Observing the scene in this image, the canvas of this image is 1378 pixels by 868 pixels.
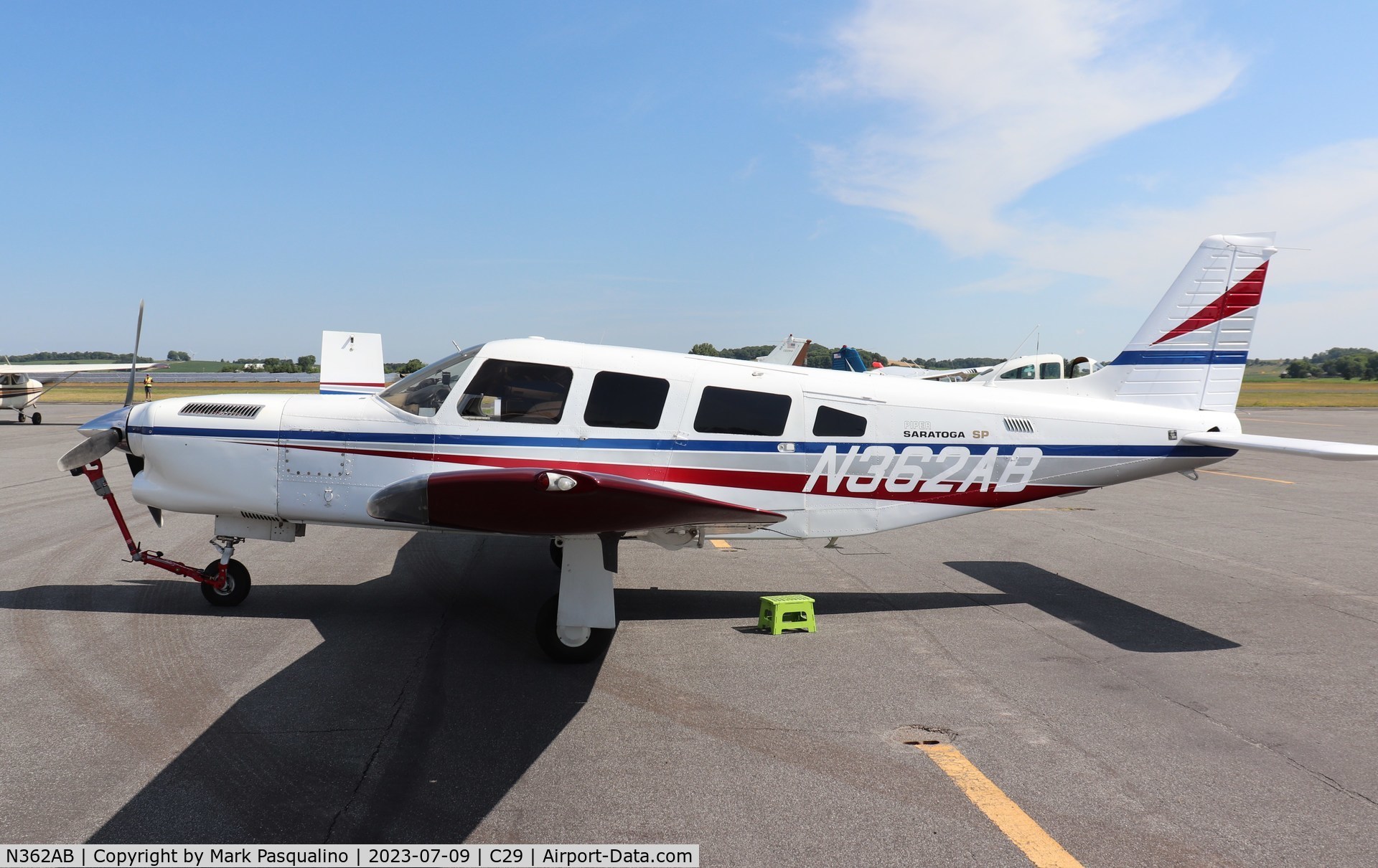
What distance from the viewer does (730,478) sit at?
6.37 m

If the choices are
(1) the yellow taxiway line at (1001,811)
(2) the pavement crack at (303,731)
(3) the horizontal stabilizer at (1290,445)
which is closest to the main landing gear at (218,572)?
(2) the pavement crack at (303,731)

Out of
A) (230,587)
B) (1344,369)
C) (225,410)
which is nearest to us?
(225,410)

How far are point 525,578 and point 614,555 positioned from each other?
105 inches

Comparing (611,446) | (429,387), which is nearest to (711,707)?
(611,446)

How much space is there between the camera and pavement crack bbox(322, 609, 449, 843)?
3.66m

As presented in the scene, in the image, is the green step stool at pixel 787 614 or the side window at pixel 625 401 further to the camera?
the green step stool at pixel 787 614

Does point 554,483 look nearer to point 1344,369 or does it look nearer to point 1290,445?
point 1290,445

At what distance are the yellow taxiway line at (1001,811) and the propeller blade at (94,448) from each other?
6754 mm

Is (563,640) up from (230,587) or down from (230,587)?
up

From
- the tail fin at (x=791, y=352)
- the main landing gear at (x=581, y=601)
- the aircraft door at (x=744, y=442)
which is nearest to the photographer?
the main landing gear at (x=581, y=601)

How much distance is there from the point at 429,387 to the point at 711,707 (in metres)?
3.39

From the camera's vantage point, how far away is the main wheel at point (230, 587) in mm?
6754

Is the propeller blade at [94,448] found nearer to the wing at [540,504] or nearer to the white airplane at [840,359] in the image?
the wing at [540,504]

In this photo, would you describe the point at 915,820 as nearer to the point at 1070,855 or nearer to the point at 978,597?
the point at 1070,855
